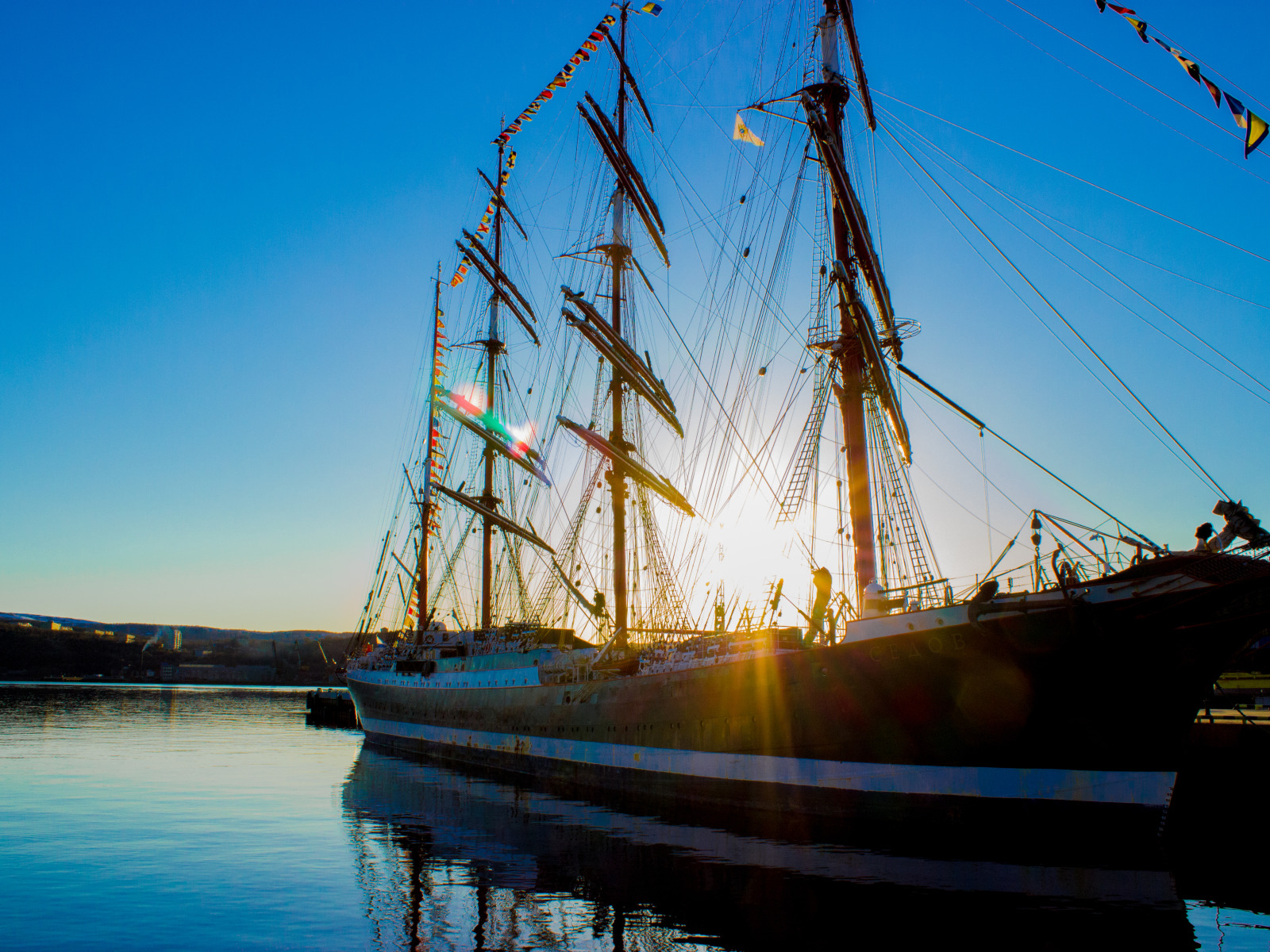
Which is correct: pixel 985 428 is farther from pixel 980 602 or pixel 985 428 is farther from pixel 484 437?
pixel 484 437

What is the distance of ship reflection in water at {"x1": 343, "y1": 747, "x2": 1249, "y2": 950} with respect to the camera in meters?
9.98

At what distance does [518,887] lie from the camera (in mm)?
12531

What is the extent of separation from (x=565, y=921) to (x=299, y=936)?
357cm

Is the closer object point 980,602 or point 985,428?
point 980,602

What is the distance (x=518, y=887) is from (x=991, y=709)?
10037 millimetres

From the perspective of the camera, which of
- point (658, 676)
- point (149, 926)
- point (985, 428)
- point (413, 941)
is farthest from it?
point (658, 676)

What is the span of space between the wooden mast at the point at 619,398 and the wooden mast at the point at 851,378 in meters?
10.5

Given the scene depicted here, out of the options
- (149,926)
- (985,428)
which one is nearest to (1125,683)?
(985,428)

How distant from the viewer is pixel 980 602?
15.4 meters

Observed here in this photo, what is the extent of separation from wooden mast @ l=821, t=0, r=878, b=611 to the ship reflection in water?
724 cm

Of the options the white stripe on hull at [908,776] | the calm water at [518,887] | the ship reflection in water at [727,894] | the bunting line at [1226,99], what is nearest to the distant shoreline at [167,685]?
the calm water at [518,887]

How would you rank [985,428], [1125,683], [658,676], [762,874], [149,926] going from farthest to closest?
[658,676] < [985,428] < [1125,683] < [762,874] < [149,926]

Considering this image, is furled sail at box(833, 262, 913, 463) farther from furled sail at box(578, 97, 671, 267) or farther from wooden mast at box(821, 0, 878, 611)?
furled sail at box(578, 97, 671, 267)

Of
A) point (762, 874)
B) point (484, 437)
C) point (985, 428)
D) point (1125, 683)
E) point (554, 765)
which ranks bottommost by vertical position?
point (554, 765)
